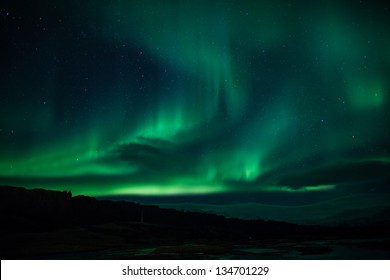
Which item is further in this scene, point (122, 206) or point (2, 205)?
point (122, 206)

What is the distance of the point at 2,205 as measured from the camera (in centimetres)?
6525

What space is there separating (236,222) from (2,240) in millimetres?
58919

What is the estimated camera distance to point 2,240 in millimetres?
39562

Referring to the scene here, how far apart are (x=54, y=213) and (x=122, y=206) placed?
1809cm

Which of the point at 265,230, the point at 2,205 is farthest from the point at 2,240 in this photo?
the point at 265,230

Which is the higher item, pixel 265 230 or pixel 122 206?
pixel 122 206

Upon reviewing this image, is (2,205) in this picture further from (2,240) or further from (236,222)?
(236,222)
